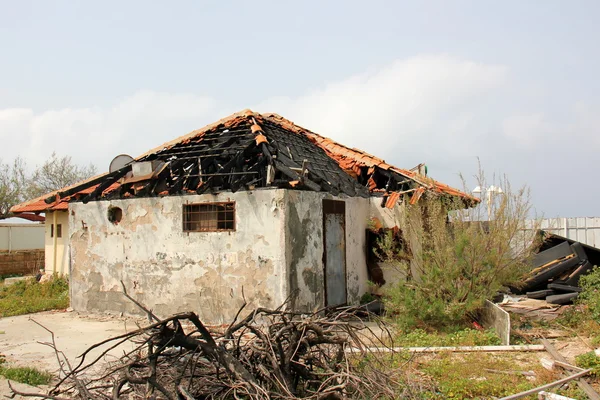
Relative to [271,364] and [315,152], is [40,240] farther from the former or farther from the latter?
[271,364]

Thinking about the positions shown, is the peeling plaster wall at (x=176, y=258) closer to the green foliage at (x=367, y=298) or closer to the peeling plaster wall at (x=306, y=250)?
the peeling plaster wall at (x=306, y=250)

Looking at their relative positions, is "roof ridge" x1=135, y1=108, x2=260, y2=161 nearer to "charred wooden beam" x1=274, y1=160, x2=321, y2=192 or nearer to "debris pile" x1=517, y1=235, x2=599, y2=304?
"charred wooden beam" x1=274, y1=160, x2=321, y2=192

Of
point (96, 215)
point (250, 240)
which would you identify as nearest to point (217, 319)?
point (250, 240)

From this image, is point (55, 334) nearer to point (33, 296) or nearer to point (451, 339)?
point (33, 296)

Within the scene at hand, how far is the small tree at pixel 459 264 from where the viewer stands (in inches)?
341

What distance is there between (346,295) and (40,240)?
2171 centimetres

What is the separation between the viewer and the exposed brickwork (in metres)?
21.0

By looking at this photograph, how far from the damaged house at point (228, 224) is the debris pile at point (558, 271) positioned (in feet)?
9.32

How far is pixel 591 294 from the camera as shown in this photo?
10031 millimetres

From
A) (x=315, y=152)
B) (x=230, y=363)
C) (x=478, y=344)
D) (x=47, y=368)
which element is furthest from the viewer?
(x=315, y=152)

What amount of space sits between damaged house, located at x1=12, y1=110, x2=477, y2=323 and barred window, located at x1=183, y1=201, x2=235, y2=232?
22 mm

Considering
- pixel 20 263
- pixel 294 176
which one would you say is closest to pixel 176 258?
pixel 294 176

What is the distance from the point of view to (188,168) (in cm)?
1120

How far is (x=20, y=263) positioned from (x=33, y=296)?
8052mm
